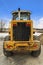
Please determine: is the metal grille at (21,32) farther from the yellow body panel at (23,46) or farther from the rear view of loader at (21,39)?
the yellow body panel at (23,46)

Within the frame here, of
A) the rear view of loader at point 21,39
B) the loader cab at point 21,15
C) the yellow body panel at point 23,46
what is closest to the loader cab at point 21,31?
the rear view of loader at point 21,39

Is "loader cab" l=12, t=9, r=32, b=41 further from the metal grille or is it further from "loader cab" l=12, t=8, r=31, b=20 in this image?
"loader cab" l=12, t=8, r=31, b=20

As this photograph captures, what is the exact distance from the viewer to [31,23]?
824 cm

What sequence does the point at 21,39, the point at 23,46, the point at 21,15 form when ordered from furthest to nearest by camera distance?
1. the point at 21,15
2. the point at 21,39
3. the point at 23,46

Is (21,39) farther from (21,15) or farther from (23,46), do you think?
(21,15)

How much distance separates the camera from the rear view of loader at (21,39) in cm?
790

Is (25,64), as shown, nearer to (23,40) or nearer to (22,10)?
(23,40)

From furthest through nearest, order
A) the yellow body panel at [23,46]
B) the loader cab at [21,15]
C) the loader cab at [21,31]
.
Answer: the loader cab at [21,15] < the loader cab at [21,31] < the yellow body panel at [23,46]

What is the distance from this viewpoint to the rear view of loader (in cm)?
790

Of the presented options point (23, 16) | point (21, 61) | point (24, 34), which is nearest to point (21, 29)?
point (24, 34)

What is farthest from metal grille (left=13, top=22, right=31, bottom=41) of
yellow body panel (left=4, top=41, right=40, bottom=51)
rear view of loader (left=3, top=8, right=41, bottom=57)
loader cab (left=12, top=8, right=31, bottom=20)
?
loader cab (left=12, top=8, right=31, bottom=20)

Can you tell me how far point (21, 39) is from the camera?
8461 mm

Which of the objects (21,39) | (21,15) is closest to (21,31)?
(21,39)

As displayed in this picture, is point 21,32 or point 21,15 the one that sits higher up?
point 21,15
